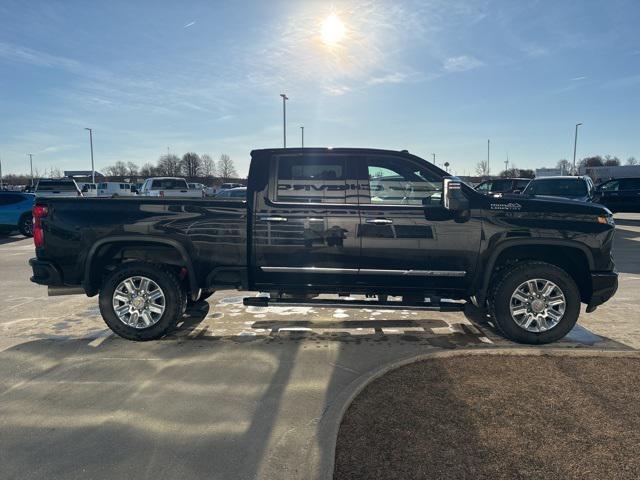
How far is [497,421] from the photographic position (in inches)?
125

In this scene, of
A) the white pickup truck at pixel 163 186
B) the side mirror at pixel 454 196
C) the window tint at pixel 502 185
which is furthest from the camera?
the white pickup truck at pixel 163 186

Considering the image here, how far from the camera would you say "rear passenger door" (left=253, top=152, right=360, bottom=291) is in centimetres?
475

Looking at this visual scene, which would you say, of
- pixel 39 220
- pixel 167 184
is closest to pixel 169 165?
pixel 167 184

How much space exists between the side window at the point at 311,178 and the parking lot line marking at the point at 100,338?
2.53 m

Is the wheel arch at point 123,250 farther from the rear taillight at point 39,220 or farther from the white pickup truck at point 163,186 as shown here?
the white pickup truck at point 163,186

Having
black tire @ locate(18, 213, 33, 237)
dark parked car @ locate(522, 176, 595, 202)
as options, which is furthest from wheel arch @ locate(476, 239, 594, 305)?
black tire @ locate(18, 213, 33, 237)

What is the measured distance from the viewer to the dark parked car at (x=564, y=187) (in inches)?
541

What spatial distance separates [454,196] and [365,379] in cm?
208

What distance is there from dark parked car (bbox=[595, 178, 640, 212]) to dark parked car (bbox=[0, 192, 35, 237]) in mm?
22395

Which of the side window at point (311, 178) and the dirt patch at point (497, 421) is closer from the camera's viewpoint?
the dirt patch at point (497, 421)

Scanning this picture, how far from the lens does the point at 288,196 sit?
4.84m

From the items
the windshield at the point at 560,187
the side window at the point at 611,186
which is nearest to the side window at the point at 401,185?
the windshield at the point at 560,187

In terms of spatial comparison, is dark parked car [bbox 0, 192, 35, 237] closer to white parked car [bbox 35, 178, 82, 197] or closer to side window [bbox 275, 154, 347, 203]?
white parked car [bbox 35, 178, 82, 197]

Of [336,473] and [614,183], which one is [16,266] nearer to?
[336,473]
